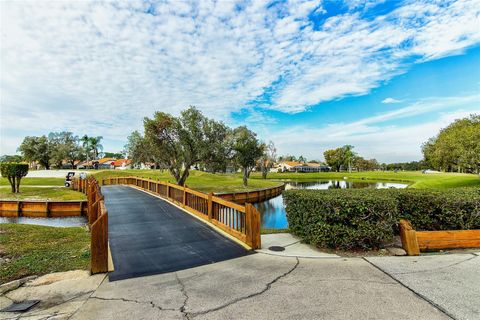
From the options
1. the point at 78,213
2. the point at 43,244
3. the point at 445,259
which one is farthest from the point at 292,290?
the point at 78,213

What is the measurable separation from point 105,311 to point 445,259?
5.63 meters

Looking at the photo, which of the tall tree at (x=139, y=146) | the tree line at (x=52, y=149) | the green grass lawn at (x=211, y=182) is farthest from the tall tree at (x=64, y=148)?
the tall tree at (x=139, y=146)

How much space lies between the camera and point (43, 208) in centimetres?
1706

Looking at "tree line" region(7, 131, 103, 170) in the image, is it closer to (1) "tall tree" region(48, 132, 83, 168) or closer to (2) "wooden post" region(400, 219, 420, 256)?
(1) "tall tree" region(48, 132, 83, 168)

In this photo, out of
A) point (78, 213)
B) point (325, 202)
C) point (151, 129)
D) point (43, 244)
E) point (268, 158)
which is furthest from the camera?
point (268, 158)

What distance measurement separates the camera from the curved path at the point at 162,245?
15.4ft

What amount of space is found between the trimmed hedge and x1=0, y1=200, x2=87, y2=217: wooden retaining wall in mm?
16873

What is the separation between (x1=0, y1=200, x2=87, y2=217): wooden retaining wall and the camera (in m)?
17.0

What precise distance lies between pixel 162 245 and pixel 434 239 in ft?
19.3

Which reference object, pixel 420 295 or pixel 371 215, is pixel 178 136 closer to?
pixel 371 215

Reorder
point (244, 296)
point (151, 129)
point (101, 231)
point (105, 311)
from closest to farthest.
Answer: point (105, 311)
point (244, 296)
point (101, 231)
point (151, 129)

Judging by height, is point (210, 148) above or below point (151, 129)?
below

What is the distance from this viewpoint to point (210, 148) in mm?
24953

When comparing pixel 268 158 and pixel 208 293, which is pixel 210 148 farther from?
pixel 268 158
